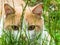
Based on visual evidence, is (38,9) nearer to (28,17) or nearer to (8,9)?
(28,17)

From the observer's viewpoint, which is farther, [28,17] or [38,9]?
[28,17]

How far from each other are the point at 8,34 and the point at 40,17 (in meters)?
0.84

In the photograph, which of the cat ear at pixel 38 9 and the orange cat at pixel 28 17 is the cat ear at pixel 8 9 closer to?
the orange cat at pixel 28 17

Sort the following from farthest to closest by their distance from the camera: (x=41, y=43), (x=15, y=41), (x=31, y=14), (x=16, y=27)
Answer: (x=31, y=14)
(x=16, y=27)
(x=41, y=43)
(x=15, y=41)

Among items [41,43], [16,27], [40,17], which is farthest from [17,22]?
[41,43]

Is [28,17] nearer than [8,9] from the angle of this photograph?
No

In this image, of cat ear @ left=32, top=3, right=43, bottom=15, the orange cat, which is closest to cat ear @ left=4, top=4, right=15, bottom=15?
the orange cat

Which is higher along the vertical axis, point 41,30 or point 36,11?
point 36,11

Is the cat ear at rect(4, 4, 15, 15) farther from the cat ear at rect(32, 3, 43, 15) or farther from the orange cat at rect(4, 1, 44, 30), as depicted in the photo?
the cat ear at rect(32, 3, 43, 15)

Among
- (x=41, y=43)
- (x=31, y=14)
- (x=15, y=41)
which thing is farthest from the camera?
(x=31, y=14)

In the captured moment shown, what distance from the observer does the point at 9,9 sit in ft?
9.80

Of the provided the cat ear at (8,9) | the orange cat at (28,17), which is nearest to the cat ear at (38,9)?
the orange cat at (28,17)

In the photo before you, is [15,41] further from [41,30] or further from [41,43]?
[41,30]

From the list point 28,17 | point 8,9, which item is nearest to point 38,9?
point 28,17
